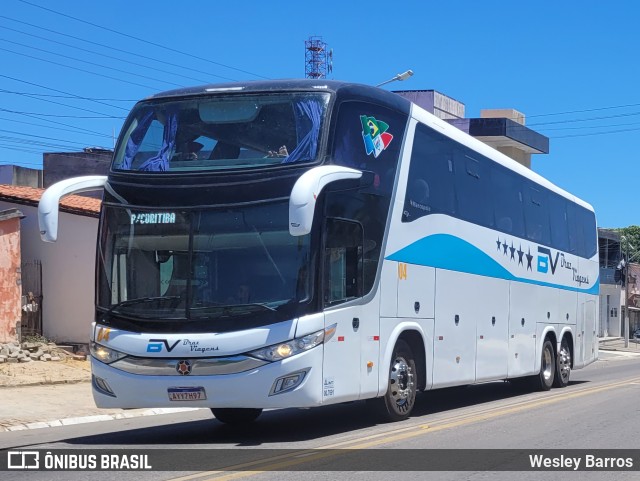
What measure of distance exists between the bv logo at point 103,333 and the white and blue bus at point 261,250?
0.02m

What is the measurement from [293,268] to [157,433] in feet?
11.7

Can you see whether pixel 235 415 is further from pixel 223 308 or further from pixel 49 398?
pixel 49 398

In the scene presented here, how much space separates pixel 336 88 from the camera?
35.6 feet

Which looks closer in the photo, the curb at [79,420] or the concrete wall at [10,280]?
the curb at [79,420]

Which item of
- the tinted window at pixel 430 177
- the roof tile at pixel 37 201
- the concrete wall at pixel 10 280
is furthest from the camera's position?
the roof tile at pixel 37 201

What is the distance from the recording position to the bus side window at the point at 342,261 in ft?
34.3

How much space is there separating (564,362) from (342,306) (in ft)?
36.5

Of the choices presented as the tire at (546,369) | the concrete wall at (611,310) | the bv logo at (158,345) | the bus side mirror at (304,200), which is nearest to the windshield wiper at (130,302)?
the bv logo at (158,345)

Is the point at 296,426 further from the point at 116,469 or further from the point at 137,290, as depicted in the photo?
the point at 116,469

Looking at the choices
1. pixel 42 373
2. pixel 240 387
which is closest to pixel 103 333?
pixel 240 387

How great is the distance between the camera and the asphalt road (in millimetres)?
8570

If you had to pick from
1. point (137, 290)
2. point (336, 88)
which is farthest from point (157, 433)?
point (336, 88)

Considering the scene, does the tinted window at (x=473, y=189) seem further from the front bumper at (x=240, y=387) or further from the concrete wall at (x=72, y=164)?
the concrete wall at (x=72, y=164)

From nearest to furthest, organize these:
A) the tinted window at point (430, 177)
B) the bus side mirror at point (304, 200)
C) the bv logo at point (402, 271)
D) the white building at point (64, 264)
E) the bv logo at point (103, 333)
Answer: the bus side mirror at point (304, 200) → the bv logo at point (103, 333) → the bv logo at point (402, 271) → the tinted window at point (430, 177) → the white building at point (64, 264)
